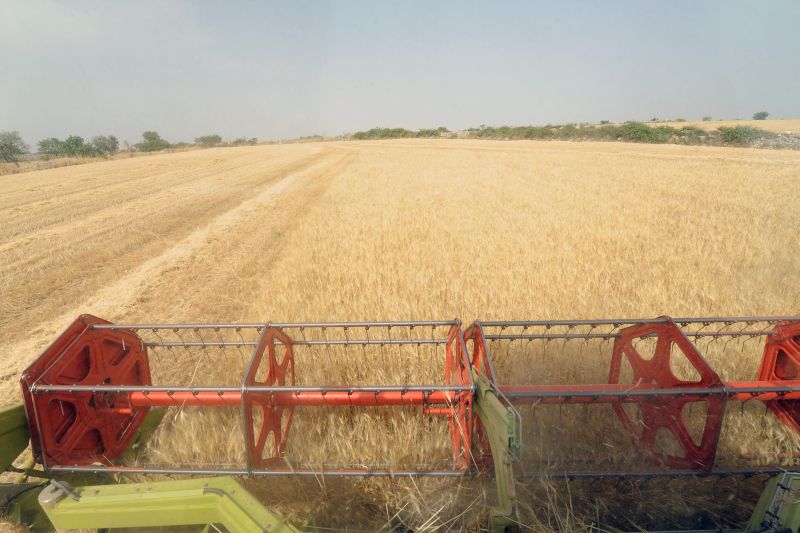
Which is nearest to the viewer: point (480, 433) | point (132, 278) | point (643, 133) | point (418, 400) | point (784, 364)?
point (418, 400)

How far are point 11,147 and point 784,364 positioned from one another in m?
65.7

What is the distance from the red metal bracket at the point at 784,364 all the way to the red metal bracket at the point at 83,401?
466 cm

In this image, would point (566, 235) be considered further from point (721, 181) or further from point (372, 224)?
point (721, 181)

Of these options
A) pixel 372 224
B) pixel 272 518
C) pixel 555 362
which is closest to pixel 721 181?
pixel 372 224

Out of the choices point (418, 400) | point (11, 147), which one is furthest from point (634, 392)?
point (11, 147)

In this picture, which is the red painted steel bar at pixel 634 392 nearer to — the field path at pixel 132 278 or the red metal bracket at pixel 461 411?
the red metal bracket at pixel 461 411

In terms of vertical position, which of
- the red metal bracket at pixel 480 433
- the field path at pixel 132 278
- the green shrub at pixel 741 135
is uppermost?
the green shrub at pixel 741 135

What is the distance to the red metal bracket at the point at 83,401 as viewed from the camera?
8.75 ft

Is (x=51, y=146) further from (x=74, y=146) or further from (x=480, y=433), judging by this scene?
(x=480, y=433)

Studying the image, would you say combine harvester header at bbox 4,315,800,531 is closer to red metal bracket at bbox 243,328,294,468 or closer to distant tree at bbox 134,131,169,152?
red metal bracket at bbox 243,328,294,468

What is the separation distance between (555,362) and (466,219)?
19.0 feet

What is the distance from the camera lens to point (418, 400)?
2.70m

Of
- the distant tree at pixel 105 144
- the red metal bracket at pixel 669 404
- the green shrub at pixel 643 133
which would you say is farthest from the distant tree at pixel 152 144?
the red metal bracket at pixel 669 404

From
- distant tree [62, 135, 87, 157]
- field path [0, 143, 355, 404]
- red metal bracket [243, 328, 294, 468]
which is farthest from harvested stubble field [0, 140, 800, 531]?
distant tree [62, 135, 87, 157]
